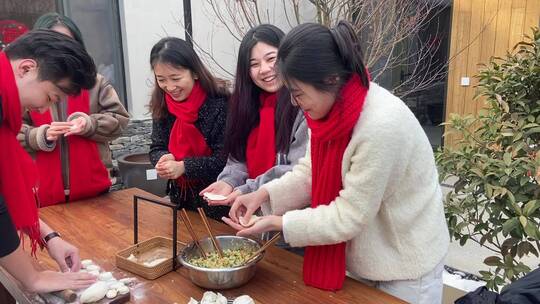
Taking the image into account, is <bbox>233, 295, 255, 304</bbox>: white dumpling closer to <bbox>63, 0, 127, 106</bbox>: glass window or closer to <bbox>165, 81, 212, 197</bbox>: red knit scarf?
<bbox>165, 81, 212, 197</bbox>: red knit scarf

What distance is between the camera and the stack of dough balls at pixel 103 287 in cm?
126

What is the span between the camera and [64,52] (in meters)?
1.21

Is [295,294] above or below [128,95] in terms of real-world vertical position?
below

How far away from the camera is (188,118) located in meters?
2.00

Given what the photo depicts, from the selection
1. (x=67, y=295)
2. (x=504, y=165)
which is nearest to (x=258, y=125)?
(x=67, y=295)

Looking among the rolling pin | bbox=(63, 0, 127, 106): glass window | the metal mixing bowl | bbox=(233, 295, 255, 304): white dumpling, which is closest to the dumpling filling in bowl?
the metal mixing bowl

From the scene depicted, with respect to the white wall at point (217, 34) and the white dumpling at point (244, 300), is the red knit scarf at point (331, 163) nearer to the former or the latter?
the white dumpling at point (244, 300)

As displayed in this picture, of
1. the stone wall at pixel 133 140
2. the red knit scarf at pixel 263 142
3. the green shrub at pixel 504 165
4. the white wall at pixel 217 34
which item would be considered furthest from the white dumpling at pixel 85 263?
the white wall at pixel 217 34

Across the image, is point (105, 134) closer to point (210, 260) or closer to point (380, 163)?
point (210, 260)

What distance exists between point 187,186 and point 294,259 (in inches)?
28.4

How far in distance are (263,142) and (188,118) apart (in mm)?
406

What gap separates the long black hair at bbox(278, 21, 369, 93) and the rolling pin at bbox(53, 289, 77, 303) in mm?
871

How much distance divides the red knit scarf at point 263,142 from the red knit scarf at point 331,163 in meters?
0.44

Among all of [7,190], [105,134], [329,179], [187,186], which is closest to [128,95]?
[105,134]
